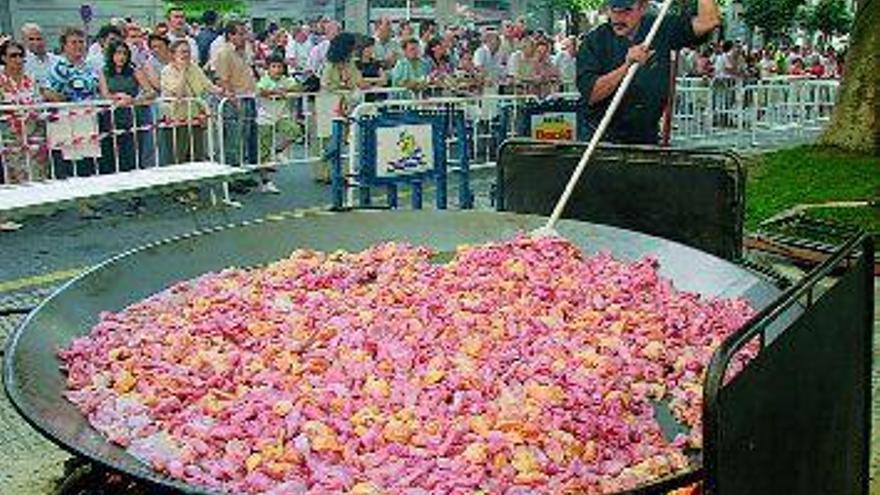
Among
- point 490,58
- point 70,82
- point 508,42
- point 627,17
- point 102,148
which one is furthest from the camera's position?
point 508,42

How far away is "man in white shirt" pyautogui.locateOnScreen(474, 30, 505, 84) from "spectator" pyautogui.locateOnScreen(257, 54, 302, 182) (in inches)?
199

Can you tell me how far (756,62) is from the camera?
2416cm

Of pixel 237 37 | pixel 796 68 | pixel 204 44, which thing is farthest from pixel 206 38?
pixel 796 68

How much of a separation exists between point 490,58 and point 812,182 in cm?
723

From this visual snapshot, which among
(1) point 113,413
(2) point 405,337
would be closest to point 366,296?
(2) point 405,337

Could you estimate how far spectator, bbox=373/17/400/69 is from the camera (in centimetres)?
1570

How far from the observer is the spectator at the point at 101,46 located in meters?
11.2

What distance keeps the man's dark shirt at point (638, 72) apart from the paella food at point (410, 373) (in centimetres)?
255

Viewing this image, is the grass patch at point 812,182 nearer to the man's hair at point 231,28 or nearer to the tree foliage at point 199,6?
the man's hair at point 231,28

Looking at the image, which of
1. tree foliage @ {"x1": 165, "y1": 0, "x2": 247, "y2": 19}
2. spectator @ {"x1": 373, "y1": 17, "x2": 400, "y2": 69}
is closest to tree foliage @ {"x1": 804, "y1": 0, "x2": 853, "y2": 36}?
tree foliage @ {"x1": 165, "y1": 0, "x2": 247, "y2": 19}

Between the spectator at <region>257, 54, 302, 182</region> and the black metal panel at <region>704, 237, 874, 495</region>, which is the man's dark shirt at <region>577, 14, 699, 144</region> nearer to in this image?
the black metal panel at <region>704, 237, 874, 495</region>

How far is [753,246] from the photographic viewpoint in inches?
308

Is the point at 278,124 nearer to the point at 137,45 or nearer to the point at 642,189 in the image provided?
the point at 137,45

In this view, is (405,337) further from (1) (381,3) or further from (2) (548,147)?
(1) (381,3)
